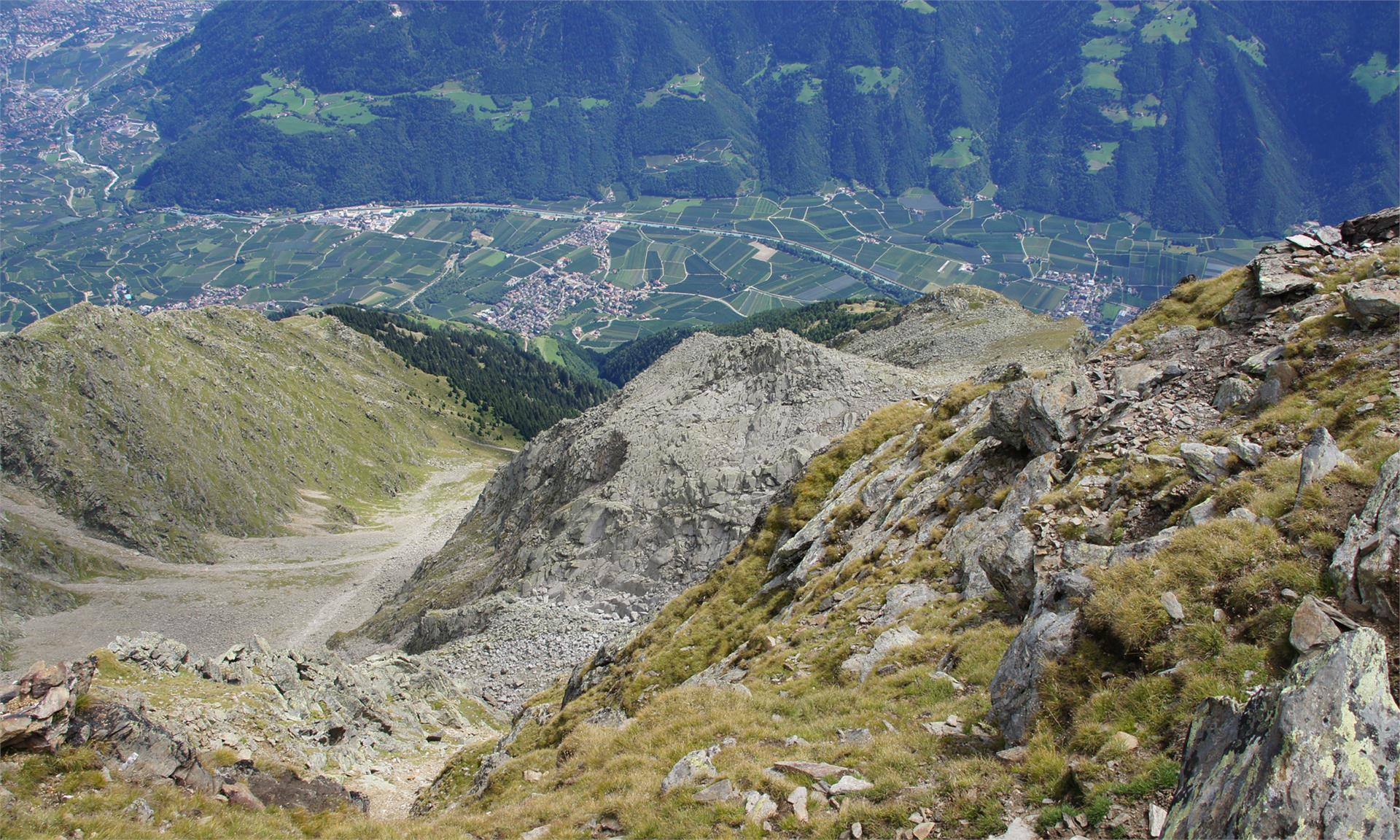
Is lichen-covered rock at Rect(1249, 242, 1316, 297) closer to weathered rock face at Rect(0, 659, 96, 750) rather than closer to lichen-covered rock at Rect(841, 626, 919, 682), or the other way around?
lichen-covered rock at Rect(841, 626, 919, 682)

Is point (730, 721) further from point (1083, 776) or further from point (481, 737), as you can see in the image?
point (481, 737)

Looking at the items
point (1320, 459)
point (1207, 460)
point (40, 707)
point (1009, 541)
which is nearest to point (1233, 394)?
point (1207, 460)

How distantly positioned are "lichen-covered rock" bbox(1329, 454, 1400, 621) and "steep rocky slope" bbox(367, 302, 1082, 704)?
117 ft

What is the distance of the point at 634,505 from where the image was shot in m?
58.8

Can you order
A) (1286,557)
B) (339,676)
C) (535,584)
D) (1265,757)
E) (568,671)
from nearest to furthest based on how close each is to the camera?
1. (1265,757)
2. (1286,557)
3. (339,676)
4. (568,671)
5. (535,584)

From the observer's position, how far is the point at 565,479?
2756 inches

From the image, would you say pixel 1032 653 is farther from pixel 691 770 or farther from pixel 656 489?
pixel 656 489

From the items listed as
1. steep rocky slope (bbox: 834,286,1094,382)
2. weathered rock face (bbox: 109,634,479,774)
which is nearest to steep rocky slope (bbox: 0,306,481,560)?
weathered rock face (bbox: 109,634,479,774)

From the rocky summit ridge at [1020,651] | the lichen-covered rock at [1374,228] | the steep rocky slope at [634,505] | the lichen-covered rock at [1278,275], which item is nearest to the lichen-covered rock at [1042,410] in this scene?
the rocky summit ridge at [1020,651]

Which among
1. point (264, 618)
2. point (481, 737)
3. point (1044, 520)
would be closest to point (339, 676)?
point (481, 737)

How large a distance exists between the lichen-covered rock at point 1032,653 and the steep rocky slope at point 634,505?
3205cm

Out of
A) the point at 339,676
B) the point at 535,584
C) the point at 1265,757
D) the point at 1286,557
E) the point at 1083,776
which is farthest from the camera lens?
the point at 535,584

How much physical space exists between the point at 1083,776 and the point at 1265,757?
3.15m

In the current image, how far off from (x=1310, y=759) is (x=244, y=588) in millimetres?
124872
